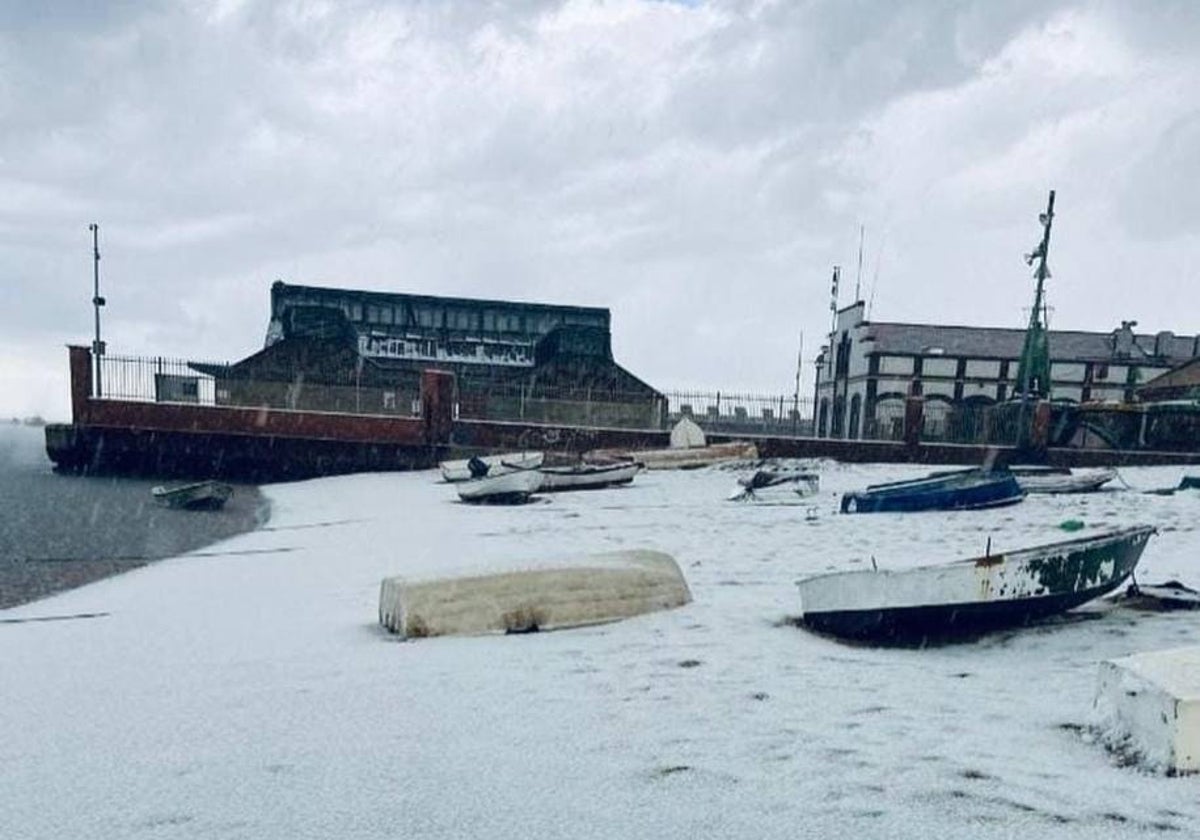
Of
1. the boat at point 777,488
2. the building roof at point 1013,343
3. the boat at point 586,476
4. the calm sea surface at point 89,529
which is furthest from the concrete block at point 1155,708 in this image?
the building roof at point 1013,343

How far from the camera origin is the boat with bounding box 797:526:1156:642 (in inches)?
198

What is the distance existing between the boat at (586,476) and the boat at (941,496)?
7.31 m

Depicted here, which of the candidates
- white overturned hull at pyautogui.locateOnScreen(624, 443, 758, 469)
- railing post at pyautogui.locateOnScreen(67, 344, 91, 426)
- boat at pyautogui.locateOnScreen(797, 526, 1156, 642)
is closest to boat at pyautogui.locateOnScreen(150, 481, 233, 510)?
railing post at pyautogui.locateOnScreen(67, 344, 91, 426)

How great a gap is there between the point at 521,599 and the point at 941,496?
877cm

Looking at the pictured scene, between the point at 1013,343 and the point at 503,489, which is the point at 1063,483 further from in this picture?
the point at 1013,343

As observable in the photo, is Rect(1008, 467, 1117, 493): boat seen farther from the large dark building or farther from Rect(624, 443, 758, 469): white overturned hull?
the large dark building

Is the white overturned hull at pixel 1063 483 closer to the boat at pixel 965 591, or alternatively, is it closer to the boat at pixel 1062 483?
the boat at pixel 1062 483

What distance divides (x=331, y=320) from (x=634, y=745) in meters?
38.3

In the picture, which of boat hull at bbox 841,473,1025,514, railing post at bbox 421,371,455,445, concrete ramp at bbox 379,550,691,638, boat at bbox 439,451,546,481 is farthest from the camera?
railing post at bbox 421,371,455,445

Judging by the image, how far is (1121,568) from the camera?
571cm

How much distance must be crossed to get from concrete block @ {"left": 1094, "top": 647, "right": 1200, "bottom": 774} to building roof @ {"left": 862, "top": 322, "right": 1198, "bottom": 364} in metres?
44.6

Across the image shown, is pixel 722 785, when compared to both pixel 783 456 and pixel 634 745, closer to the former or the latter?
pixel 634 745

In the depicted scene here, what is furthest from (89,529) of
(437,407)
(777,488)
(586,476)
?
(777,488)

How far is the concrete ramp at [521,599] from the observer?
564cm
